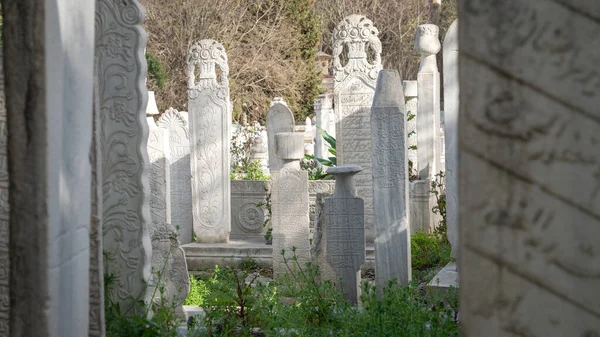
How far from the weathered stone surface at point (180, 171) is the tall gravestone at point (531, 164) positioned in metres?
10.6

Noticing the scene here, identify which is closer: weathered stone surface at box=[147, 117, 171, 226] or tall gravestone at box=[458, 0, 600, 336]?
tall gravestone at box=[458, 0, 600, 336]

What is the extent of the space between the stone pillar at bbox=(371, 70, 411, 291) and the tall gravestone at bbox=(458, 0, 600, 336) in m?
6.10

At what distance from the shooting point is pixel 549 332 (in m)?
1.32

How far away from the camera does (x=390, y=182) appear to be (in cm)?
744

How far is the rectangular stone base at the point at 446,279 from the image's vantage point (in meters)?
7.70

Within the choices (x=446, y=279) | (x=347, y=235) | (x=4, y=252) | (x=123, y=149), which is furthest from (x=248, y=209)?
(x=4, y=252)

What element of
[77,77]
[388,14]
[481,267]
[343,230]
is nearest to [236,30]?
[388,14]

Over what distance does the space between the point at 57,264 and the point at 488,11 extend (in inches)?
73.8

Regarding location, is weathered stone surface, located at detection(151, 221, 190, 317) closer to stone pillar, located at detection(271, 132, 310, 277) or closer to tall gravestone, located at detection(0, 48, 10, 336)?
stone pillar, located at detection(271, 132, 310, 277)

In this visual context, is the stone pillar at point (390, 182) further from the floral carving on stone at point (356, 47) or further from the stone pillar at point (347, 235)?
the floral carving on stone at point (356, 47)

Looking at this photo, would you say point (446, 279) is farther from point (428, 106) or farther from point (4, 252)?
point (428, 106)

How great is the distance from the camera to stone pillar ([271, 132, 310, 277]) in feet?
31.3

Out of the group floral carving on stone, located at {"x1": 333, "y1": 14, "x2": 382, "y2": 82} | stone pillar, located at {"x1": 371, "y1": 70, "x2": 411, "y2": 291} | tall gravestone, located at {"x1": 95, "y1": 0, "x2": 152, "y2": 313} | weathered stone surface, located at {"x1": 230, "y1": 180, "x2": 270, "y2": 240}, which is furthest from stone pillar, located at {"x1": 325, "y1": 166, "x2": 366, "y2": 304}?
weathered stone surface, located at {"x1": 230, "y1": 180, "x2": 270, "y2": 240}

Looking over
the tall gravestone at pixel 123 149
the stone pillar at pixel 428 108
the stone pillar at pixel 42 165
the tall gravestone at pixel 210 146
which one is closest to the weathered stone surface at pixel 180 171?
the tall gravestone at pixel 210 146
